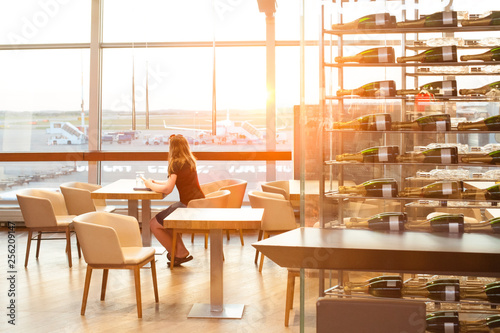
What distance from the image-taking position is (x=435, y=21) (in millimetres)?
2930

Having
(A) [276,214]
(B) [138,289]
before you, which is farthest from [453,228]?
(A) [276,214]

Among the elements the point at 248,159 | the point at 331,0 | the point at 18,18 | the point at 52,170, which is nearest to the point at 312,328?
the point at 331,0

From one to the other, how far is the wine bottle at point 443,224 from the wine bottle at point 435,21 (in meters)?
0.96

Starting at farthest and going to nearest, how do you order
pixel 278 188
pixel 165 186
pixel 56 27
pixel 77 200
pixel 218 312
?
pixel 56 27
pixel 77 200
pixel 278 188
pixel 165 186
pixel 218 312

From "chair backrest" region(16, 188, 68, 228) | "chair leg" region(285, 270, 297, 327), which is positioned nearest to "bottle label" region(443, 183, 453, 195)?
"chair leg" region(285, 270, 297, 327)

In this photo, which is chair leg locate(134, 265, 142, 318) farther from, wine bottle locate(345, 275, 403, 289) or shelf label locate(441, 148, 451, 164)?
shelf label locate(441, 148, 451, 164)

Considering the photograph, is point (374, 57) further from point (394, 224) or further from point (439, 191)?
point (394, 224)

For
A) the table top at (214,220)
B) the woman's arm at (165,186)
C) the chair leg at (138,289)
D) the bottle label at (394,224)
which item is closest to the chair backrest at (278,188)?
the woman's arm at (165,186)

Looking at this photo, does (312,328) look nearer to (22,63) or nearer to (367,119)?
(367,119)

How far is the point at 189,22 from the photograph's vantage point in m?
8.75

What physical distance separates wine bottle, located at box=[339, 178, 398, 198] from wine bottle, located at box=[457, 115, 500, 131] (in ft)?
1.44

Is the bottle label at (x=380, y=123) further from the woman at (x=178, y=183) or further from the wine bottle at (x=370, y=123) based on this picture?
the woman at (x=178, y=183)

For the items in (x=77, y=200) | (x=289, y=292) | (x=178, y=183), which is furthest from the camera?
(x=77, y=200)

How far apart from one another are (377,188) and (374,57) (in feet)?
2.19
